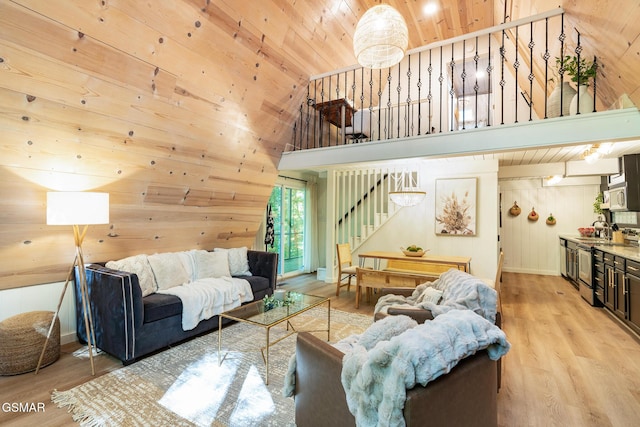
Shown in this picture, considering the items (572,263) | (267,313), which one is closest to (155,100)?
(267,313)

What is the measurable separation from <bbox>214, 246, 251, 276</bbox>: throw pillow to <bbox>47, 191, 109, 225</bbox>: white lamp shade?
1973 mm

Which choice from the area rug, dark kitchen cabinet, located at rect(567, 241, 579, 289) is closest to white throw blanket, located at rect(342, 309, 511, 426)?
the area rug

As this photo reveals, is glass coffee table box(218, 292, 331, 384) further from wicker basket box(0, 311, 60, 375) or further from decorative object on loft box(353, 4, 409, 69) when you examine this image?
decorative object on loft box(353, 4, 409, 69)

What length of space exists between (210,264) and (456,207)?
404cm

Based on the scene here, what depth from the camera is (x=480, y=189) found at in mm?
5223

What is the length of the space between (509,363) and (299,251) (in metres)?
4.70

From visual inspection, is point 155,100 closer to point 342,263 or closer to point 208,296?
point 208,296

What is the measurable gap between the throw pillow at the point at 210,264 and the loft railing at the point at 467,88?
6.31 feet

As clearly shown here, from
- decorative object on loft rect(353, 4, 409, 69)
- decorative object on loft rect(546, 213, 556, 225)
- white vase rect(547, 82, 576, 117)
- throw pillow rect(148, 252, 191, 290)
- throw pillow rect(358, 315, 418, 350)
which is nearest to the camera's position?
throw pillow rect(358, 315, 418, 350)

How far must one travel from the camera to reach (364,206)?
257 inches

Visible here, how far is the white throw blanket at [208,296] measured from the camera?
317 centimetres

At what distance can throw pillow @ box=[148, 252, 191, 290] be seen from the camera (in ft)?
11.3

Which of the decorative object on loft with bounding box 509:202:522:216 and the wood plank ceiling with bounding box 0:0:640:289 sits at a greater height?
the wood plank ceiling with bounding box 0:0:640:289

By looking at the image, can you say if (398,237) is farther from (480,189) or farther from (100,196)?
(100,196)
